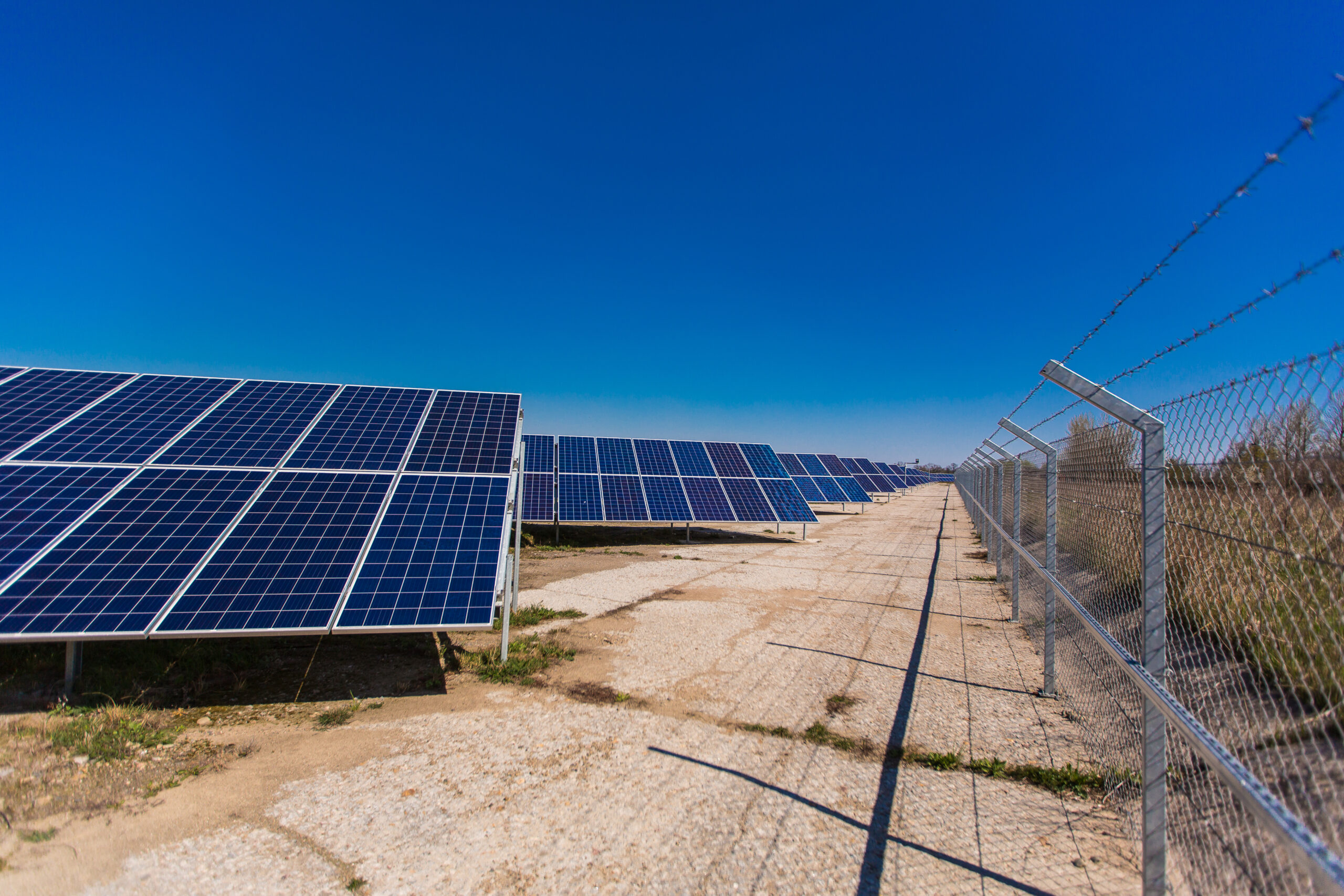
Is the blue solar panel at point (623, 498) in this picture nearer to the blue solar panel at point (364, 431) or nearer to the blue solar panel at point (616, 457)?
the blue solar panel at point (616, 457)

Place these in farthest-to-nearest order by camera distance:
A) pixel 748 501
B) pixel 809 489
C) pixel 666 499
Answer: pixel 809 489
pixel 748 501
pixel 666 499

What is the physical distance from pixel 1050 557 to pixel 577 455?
55.3 ft

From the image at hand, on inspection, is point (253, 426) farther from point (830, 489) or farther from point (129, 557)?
point (830, 489)

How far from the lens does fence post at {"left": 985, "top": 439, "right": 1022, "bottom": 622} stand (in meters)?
8.88

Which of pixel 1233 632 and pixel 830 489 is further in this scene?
pixel 830 489

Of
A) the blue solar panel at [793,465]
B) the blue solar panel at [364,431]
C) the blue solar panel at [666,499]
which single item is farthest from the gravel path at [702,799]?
the blue solar panel at [793,465]

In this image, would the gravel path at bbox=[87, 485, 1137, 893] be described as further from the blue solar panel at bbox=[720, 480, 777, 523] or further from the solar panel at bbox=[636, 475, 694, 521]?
the blue solar panel at bbox=[720, 480, 777, 523]

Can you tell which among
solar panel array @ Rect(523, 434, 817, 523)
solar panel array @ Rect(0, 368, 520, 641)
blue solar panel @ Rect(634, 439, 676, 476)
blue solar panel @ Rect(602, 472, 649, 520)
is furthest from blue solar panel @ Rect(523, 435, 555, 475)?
solar panel array @ Rect(0, 368, 520, 641)

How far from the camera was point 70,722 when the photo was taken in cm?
557

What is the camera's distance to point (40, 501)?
6758 millimetres

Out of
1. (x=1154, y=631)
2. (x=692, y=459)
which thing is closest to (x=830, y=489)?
(x=692, y=459)

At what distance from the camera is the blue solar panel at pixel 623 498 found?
17.8 metres

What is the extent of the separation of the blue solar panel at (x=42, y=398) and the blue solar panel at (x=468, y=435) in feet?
16.3

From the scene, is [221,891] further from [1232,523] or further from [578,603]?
[578,603]
